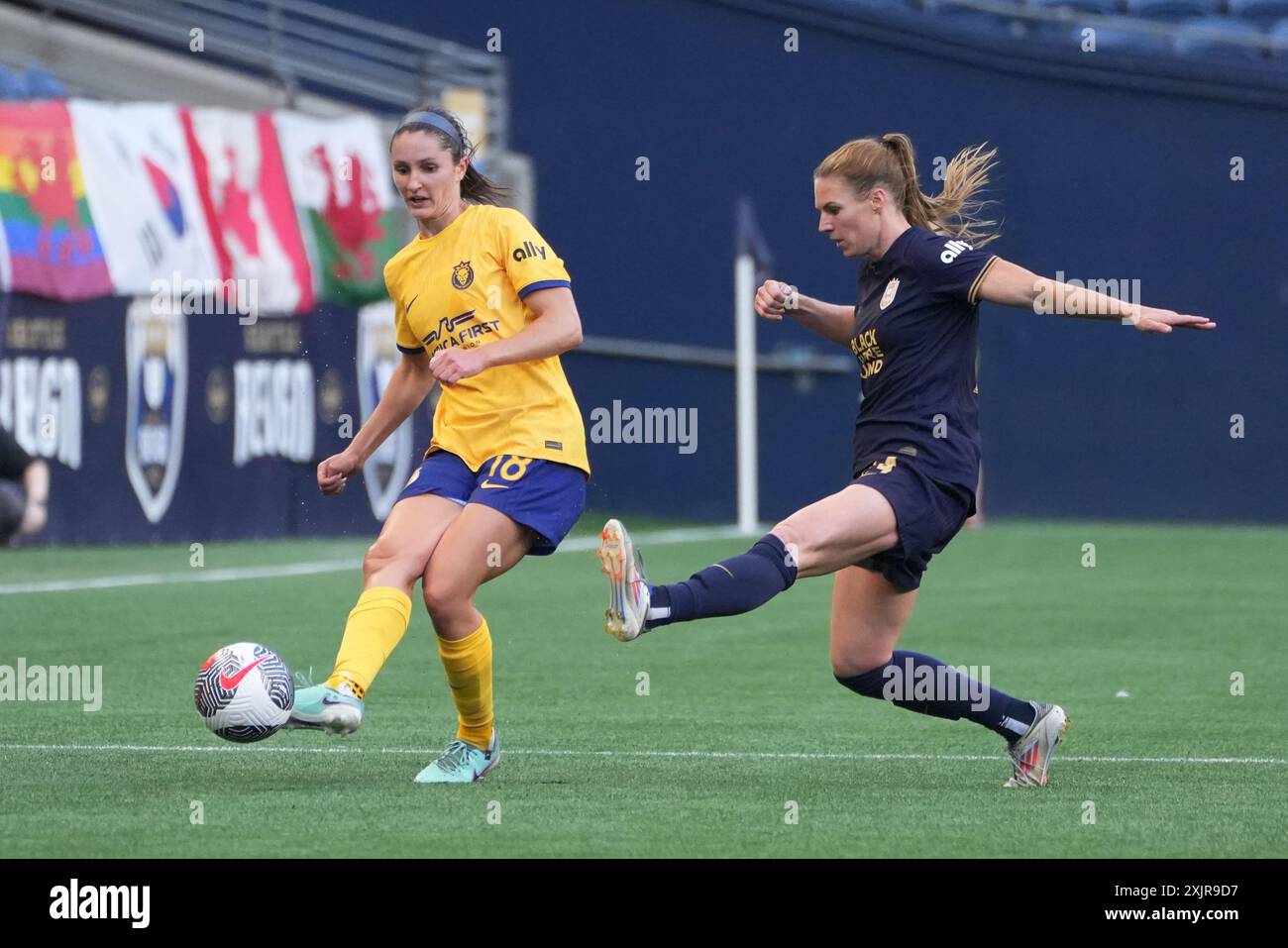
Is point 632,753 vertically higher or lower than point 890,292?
lower

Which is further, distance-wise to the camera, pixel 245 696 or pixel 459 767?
pixel 459 767

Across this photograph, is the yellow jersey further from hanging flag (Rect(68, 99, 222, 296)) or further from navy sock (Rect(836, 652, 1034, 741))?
hanging flag (Rect(68, 99, 222, 296))

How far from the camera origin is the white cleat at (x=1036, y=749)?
6.52 metres

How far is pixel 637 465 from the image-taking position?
999 inches

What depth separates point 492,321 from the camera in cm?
636

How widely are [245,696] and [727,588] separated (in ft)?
4.48

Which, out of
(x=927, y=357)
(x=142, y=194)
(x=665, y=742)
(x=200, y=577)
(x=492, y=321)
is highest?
(x=142, y=194)

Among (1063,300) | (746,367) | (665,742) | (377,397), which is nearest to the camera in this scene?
(1063,300)

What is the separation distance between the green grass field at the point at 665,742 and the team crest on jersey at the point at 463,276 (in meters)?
1.54

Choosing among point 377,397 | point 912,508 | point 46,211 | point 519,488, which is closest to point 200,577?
point 46,211

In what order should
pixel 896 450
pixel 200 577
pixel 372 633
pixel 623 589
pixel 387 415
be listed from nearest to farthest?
pixel 623 589 < pixel 372 633 < pixel 896 450 < pixel 387 415 < pixel 200 577

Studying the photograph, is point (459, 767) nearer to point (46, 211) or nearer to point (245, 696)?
point (245, 696)
